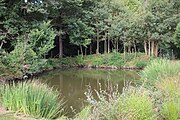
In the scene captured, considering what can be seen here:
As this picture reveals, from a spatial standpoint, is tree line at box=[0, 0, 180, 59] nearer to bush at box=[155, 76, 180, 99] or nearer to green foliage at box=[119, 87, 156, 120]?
bush at box=[155, 76, 180, 99]

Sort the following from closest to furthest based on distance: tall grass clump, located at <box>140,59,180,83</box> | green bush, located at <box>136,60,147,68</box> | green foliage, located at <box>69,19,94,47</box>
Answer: tall grass clump, located at <box>140,59,180,83</box>, green bush, located at <box>136,60,147,68</box>, green foliage, located at <box>69,19,94,47</box>

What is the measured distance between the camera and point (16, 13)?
62.0 feet

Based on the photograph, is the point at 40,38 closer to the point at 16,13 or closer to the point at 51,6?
the point at 16,13

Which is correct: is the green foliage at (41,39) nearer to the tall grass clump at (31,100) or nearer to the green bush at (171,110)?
the tall grass clump at (31,100)

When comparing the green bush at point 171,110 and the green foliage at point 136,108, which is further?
the green bush at point 171,110

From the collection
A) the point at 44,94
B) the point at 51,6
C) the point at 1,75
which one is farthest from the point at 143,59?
the point at 44,94

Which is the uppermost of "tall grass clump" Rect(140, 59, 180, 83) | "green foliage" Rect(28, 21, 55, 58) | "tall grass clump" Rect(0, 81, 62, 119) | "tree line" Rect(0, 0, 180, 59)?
"tree line" Rect(0, 0, 180, 59)

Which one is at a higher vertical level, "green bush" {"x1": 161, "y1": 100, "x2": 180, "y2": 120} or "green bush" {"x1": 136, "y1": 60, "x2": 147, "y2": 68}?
"green bush" {"x1": 136, "y1": 60, "x2": 147, "y2": 68}

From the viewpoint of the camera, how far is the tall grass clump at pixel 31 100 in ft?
21.7

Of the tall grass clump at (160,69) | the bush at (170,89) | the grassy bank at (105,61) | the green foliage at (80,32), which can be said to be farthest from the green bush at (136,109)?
the green foliage at (80,32)

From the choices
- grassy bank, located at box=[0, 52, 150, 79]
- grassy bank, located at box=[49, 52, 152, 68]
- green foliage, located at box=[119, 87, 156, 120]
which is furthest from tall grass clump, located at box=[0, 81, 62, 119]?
grassy bank, located at box=[49, 52, 152, 68]

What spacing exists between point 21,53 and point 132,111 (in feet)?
41.8

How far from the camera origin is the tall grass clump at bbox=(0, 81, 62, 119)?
661 cm

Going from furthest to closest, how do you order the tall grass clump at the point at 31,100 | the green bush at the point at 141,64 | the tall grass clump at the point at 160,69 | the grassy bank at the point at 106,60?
the grassy bank at the point at 106,60
the green bush at the point at 141,64
the tall grass clump at the point at 160,69
the tall grass clump at the point at 31,100
